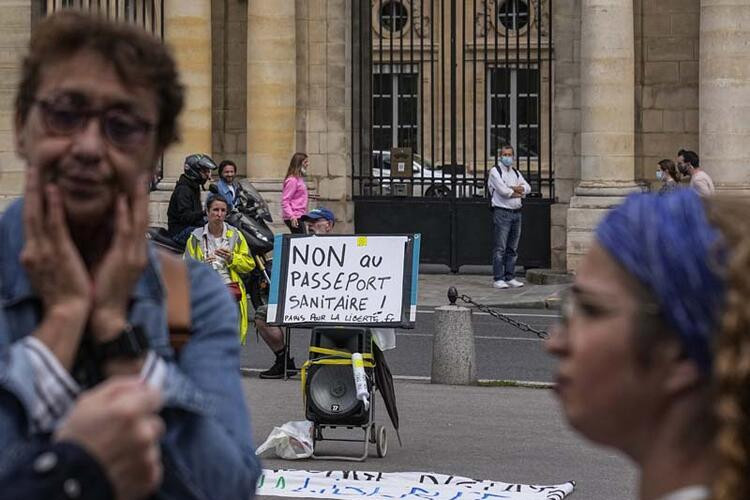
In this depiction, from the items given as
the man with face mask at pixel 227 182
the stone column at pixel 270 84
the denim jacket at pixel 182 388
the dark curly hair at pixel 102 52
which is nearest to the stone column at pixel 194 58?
the stone column at pixel 270 84

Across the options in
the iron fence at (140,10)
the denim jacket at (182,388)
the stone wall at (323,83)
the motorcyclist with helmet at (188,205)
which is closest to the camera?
the denim jacket at (182,388)

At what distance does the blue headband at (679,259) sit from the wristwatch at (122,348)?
650 millimetres

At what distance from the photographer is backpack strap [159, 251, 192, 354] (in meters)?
2.71

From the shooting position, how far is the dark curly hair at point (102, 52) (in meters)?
2.71

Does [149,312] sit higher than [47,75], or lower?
lower

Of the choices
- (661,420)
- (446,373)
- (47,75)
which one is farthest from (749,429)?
(446,373)

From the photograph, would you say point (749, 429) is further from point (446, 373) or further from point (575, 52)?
point (575, 52)

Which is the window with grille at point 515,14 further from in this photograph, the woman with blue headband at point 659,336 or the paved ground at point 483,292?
the woman with blue headband at point 659,336

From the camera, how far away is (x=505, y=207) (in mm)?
22484

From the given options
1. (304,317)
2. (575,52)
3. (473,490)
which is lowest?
(473,490)

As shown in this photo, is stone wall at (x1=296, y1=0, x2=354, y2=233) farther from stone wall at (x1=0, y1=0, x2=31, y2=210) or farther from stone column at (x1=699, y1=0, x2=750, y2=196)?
stone column at (x1=699, y1=0, x2=750, y2=196)

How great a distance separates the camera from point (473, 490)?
9633mm

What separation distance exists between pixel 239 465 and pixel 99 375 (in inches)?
9.3

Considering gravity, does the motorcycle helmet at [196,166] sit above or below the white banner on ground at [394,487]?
above
